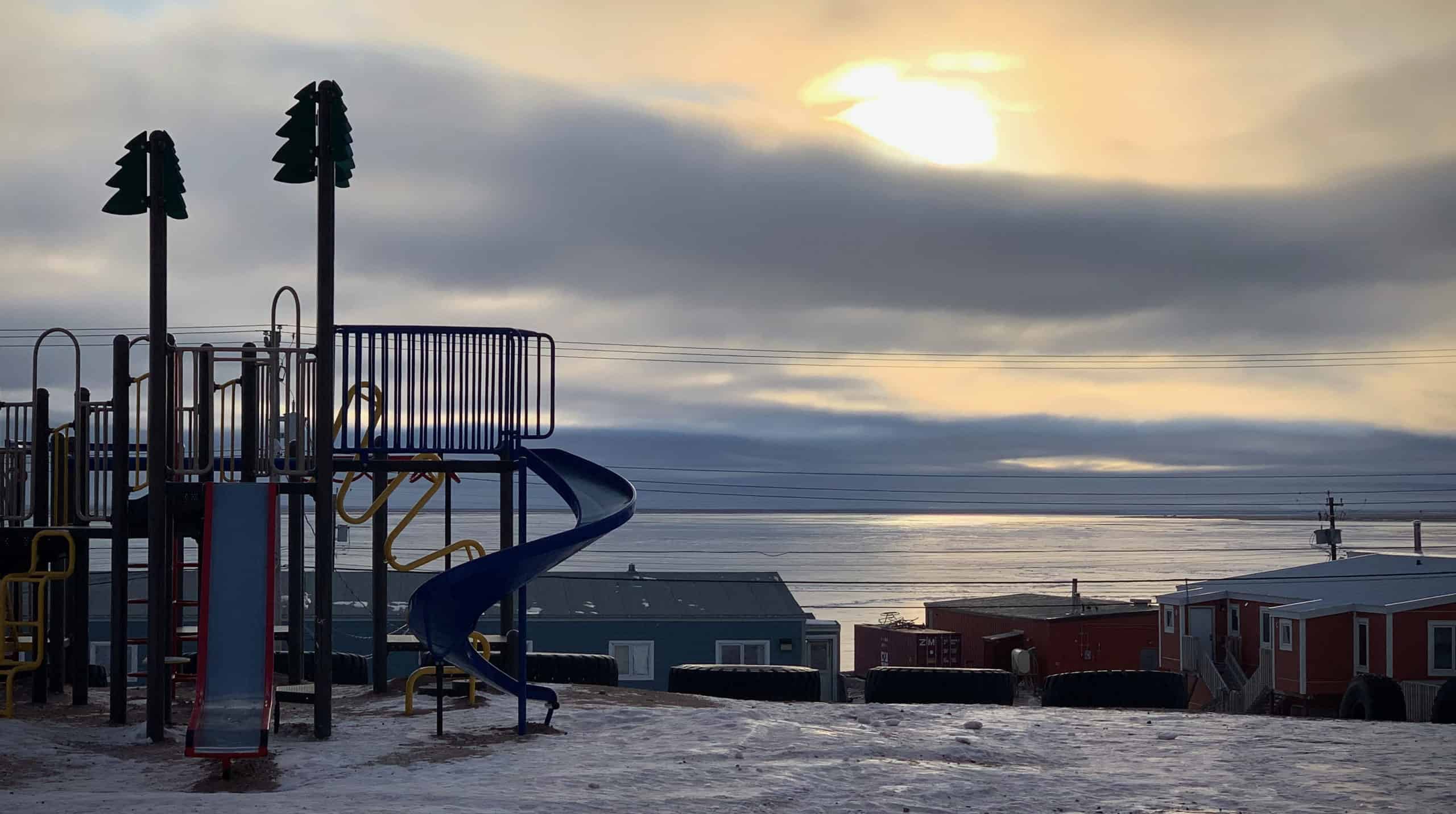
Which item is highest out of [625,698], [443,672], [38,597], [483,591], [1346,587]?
[483,591]

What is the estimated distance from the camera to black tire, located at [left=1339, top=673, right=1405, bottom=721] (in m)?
19.7

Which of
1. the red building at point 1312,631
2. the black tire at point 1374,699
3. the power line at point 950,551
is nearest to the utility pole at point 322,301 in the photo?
the black tire at point 1374,699

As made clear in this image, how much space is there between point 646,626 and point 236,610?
2294 cm

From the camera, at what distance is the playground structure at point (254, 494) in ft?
42.0

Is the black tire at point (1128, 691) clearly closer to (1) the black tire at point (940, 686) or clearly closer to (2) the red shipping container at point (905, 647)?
(1) the black tire at point (940, 686)

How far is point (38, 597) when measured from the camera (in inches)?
584

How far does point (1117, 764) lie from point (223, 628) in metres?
8.57

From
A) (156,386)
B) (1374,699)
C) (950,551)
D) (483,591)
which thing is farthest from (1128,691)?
(950,551)

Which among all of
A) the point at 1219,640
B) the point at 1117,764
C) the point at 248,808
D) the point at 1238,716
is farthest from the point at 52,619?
the point at 1219,640

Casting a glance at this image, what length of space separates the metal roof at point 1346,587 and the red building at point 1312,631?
5cm

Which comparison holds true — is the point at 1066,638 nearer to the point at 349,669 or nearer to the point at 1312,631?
the point at 1312,631

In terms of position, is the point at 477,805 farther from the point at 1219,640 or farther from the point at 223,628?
the point at 1219,640

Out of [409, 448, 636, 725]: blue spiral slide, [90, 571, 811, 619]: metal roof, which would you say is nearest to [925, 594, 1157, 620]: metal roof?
[90, 571, 811, 619]: metal roof

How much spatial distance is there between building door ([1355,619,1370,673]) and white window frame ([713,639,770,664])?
14949mm
